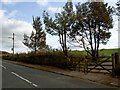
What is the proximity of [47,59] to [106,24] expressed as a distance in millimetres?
10585

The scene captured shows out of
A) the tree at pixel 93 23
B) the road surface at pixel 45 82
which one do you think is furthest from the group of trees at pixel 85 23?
the road surface at pixel 45 82

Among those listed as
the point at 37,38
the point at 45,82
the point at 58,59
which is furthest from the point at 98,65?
the point at 37,38

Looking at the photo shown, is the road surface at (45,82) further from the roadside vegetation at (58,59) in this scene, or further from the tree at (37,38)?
the tree at (37,38)

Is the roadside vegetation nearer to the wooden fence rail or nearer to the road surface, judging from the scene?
the wooden fence rail

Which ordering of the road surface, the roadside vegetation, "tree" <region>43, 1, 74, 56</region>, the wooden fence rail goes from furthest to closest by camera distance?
"tree" <region>43, 1, 74, 56</region>, the roadside vegetation, the wooden fence rail, the road surface

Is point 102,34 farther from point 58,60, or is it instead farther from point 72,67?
point 72,67

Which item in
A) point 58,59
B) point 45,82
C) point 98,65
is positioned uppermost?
point 58,59

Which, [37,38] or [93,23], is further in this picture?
[37,38]

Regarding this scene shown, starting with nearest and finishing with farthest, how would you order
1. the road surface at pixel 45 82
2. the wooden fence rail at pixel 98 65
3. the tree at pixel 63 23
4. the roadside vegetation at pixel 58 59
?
1. the road surface at pixel 45 82
2. the wooden fence rail at pixel 98 65
3. the roadside vegetation at pixel 58 59
4. the tree at pixel 63 23

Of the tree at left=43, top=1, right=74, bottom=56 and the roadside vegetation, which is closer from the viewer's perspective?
the roadside vegetation

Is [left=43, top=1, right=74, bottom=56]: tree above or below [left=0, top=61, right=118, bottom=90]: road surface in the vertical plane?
above

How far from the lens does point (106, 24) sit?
42.9 meters

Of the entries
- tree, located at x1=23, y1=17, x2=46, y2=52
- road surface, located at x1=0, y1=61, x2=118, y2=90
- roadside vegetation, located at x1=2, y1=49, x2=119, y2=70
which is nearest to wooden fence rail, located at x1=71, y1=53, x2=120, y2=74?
roadside vegetation, located at x1=2, y1=49, x2=119, y2=70

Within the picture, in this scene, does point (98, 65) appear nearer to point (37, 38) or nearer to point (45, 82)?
point (45, 82)
